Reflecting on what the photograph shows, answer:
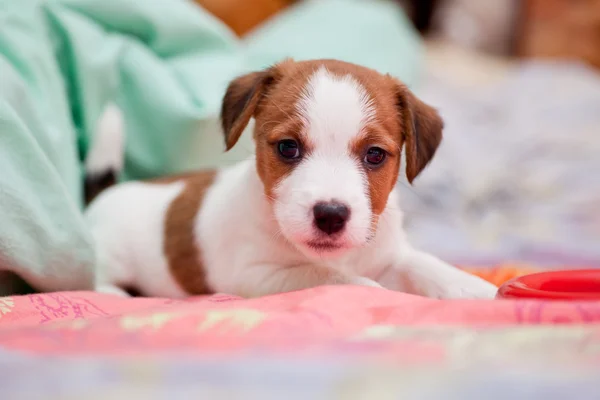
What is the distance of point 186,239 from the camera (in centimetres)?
238

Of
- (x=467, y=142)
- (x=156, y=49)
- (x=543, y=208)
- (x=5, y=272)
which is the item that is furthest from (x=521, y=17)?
→ (x=5, y=272)

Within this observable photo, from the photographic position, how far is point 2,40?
239 centimetres

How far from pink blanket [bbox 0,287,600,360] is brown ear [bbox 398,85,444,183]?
1.88 ft

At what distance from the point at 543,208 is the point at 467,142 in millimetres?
875

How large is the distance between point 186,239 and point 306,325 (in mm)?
1093

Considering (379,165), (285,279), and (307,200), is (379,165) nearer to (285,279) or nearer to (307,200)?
(307,200)

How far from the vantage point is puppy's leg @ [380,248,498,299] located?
1878 mm

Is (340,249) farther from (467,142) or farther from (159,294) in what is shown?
(467,142)

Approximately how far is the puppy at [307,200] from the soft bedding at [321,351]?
1.03 feet

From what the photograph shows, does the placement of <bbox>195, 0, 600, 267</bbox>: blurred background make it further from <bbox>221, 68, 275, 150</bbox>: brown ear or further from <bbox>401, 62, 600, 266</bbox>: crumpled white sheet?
<bbox>221, 68, 275, 150</bbox>: brown ear

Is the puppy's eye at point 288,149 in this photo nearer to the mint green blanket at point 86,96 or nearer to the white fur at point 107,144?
the mint green blanket at point 86,96

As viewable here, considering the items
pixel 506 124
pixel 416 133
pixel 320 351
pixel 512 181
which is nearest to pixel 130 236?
pixel 416 133

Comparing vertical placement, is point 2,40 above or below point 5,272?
above

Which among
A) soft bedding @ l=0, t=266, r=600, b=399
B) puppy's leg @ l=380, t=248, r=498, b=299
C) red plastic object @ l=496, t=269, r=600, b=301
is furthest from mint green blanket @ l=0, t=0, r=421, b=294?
red plastic object @ l=496, t=269, r=600, b=301
